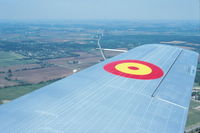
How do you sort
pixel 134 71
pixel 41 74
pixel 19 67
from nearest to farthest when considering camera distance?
pixel 134 71 → pixel 41 74 → pixel 19 67

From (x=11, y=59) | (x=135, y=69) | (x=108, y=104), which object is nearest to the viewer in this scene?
(x=108, y=104)

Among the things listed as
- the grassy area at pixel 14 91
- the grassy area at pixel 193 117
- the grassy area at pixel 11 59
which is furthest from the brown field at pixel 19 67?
the grassy area at pixel 193 117

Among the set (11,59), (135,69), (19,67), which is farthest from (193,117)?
(11,59)

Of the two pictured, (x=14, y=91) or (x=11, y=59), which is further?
(x=11, y=59)

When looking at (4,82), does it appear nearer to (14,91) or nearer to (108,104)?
(14,91)

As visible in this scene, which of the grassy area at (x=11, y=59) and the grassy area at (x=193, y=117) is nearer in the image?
the grassy area at (x=193, y=117)

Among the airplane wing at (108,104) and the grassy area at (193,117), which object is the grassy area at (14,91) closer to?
the grassy area at (193,117)

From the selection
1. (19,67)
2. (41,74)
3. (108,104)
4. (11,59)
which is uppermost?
(108,104)
